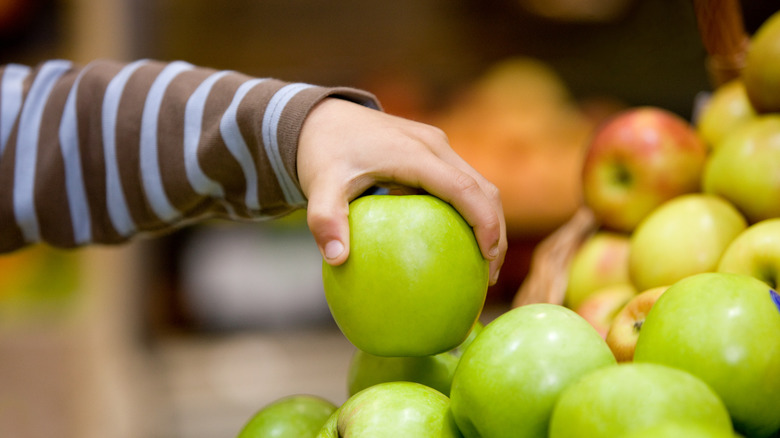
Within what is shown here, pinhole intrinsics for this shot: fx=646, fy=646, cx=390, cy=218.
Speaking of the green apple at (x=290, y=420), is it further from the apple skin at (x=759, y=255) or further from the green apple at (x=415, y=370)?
the apple skin at (x=759, y=255)

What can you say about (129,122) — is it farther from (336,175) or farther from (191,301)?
(191,301)

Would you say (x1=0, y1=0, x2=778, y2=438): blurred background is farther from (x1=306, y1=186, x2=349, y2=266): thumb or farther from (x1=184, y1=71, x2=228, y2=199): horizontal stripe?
(x1=306, y1=186, x2=349, y2=266): thumb

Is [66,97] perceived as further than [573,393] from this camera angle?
Yes

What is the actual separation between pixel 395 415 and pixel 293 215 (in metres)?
1.61

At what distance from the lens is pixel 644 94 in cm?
204

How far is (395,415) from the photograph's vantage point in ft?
1.46

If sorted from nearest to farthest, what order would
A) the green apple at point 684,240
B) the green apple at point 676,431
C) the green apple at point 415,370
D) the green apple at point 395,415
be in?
the green apple at point 676,431, the green apple at point 395,415, the green apple at point 415,370, the green apple at point 684,240

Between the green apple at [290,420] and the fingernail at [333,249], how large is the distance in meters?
0.15

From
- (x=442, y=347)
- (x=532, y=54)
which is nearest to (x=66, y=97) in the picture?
(x=442, y=347)

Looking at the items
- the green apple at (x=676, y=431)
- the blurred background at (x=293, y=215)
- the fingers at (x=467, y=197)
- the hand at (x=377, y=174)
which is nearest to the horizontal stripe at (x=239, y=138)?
the hand at (x=377, y=174)

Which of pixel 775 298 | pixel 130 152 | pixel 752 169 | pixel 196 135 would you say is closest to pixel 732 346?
pixel 775 298

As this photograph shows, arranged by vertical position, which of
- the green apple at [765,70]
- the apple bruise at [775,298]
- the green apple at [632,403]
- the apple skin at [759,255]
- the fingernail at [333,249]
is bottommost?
the apple skin at [759,255]

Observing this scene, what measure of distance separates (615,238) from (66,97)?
0.79 m

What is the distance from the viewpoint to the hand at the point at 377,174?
0.49 meters
